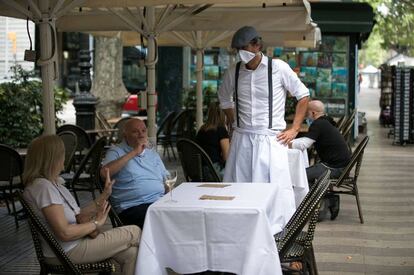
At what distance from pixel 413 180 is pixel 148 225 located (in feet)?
26.5

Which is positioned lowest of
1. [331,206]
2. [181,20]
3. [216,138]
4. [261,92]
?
[331,206]

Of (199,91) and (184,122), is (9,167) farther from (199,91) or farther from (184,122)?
(184,122)

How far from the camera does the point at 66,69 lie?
144 feet

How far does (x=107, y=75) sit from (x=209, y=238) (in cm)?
1433

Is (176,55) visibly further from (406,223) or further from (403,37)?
(403,37)

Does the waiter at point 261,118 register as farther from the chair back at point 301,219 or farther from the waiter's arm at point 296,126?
the chair back at point 301,219

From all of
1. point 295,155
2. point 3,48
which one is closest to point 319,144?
point 295,155

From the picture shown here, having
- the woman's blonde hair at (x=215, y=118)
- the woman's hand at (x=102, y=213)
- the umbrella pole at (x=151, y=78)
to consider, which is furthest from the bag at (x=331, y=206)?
the woman's hand at (x=102, y=213)

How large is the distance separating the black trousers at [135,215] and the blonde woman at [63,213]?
0.63 m

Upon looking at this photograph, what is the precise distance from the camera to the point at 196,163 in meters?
6.81

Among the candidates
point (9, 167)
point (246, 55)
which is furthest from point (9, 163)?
point (246, 55)

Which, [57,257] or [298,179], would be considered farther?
[298,179]

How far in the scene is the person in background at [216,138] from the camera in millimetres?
7441

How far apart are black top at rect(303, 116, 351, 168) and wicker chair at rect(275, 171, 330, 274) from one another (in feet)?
9.92
